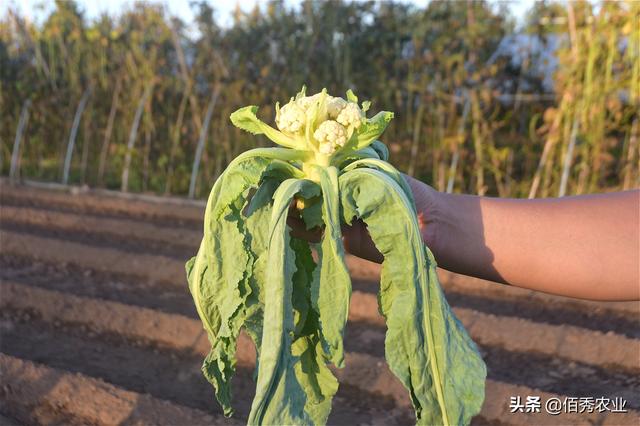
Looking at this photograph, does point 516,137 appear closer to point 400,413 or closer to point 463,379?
point 400,413

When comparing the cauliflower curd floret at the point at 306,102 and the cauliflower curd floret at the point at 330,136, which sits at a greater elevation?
the cauliflower curd floret at the point at 306,102

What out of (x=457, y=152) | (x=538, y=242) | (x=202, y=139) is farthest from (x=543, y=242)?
(x=202, y=139)

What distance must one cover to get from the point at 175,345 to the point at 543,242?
2.78 metres

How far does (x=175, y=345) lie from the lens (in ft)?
13.1

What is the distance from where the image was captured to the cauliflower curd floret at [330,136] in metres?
1.36

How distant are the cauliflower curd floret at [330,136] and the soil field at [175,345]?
199 cm

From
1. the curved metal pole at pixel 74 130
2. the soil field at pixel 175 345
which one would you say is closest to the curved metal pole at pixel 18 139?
the curved metal pole at pixel 74 130

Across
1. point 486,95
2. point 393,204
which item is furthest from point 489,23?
point 393,204

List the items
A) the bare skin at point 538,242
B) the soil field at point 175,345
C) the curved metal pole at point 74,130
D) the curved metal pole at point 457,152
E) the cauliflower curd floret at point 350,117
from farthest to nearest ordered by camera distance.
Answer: the curved metal pole at point 74,130 → the curved metal pole at point 457,152 → the soil field at point 175,345 → the bare skin at point 538,242 → the cauliflower curd floret at point 350,117

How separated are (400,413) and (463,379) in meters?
2.03

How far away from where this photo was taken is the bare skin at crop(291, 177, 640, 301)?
1665 millimetres

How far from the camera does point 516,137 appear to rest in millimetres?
6434

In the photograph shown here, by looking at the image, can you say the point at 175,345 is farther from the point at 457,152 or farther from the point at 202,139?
the point at 202,139

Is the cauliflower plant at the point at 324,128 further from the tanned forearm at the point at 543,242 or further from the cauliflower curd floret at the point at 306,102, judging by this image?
the tanned forearm at the point at 543,242
